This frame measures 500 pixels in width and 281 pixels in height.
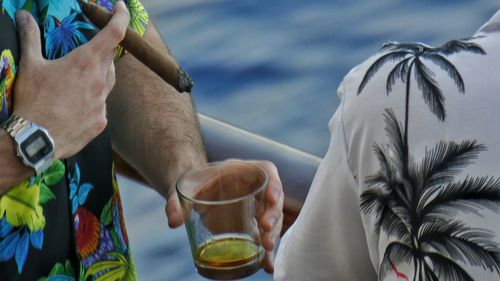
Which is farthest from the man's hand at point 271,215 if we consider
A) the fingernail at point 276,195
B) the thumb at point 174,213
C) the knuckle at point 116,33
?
the knuckle at point 116,33

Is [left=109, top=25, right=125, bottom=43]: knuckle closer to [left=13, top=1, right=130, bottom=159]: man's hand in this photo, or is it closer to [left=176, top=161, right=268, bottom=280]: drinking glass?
[left=13, top=1, right=130, bottom=159]: man's hand

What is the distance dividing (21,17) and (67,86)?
0.39 ft

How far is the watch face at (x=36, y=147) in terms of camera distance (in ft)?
3.61

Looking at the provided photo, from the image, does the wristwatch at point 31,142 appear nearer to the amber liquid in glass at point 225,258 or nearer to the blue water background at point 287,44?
the amber liquid in glass at point 225,258

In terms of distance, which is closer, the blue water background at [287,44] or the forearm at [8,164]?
the forearm at [8,164]

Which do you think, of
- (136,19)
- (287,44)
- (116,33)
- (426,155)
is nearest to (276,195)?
(116,33)

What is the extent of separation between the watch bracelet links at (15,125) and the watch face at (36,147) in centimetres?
2

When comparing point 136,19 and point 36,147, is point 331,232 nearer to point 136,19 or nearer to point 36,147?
point 36,147

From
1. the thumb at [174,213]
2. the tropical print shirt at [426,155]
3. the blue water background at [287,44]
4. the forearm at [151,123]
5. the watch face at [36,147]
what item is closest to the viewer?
the tropical print shirt at [426,155]

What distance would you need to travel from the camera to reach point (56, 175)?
4.05 feet

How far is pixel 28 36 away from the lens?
118 centimetres

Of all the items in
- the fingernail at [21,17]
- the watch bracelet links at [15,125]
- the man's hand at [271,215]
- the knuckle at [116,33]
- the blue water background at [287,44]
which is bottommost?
the blue water background at [287,44]

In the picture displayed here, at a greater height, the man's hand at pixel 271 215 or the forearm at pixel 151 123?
the man's hand at pixel 271 215

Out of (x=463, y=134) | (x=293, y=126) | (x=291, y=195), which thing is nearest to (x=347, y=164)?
(x=463, y=134)
